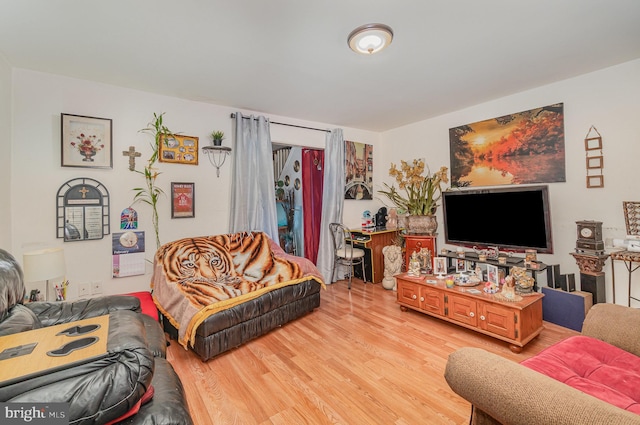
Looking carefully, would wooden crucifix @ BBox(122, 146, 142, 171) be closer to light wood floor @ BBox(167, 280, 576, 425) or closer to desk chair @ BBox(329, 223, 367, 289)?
light wood floor @ BBox(167, 280, 576, 425)

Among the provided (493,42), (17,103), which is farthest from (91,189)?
(493,42)

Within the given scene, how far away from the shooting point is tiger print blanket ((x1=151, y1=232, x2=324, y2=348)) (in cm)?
237

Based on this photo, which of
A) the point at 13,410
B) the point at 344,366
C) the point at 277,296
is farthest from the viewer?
the point at 277,296

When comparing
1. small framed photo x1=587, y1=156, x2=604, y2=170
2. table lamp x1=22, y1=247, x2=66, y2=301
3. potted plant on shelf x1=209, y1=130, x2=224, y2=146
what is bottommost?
table lamp x1=22, y1=247, x2=66, y2=301

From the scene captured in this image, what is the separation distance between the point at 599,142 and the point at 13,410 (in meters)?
4.29

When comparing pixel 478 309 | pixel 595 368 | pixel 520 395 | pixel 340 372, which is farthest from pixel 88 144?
pixel 595 368

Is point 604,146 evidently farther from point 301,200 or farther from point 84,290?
point 84,290

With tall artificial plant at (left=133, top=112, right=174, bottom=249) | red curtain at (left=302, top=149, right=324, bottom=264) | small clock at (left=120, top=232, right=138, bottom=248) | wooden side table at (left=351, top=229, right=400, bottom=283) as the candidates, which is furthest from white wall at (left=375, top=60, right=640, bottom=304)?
small clock at (left=120, top=232, right=138, bottom=248)

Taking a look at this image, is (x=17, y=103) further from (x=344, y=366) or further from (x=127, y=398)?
(x=344, y=366)

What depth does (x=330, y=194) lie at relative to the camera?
14.8ft

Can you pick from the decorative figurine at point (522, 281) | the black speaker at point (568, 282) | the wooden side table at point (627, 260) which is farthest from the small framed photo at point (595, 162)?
the decorative figurine at point (522, 281)

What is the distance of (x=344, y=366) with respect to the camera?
7.22ft

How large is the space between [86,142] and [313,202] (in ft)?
9.83

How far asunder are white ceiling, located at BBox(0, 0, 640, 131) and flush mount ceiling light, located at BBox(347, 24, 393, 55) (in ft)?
0.14
